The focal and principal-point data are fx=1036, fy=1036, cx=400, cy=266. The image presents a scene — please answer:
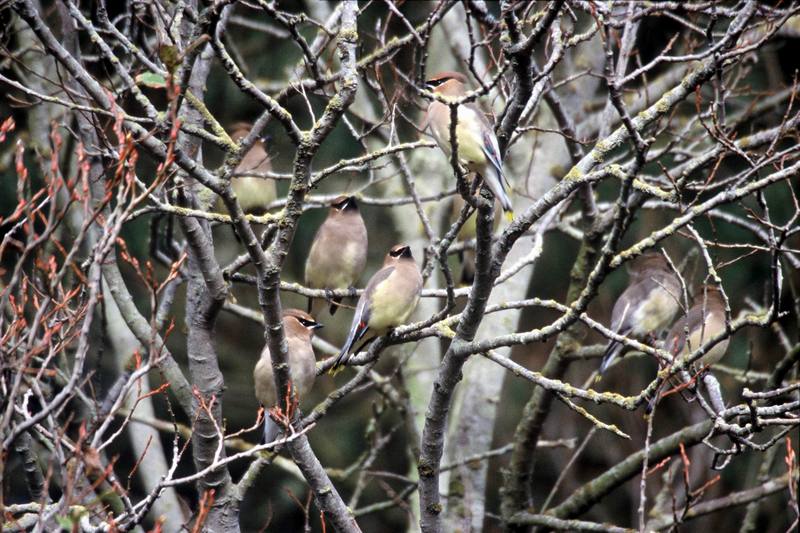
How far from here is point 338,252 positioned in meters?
6.83

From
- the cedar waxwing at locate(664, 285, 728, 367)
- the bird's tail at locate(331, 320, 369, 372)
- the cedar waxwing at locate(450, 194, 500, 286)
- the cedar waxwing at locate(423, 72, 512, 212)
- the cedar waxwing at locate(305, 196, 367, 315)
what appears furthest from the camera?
the cedar waxwing at locate(450, 194, 500, 286)

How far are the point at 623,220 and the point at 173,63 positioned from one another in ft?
4.91

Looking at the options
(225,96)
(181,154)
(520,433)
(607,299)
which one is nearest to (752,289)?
(607,299)

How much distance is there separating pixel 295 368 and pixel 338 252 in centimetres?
153

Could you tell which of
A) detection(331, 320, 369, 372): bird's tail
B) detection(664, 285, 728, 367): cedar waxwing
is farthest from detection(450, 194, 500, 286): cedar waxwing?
detection(331, 320, 369, 372): bird's tail

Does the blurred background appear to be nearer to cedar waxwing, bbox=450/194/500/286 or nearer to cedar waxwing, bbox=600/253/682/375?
cedar waxwing, bbox=450/194/500/286

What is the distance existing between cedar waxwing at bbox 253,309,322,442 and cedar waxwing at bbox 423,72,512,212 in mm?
1455

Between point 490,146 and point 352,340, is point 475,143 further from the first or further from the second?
point 352,340

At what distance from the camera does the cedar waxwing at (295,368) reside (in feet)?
17.5

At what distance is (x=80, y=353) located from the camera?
101 inches

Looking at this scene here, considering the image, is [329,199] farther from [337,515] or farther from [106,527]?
[106,527]

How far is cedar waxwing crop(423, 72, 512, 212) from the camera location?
13.5 feet

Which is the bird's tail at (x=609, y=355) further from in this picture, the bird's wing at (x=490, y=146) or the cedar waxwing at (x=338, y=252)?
the bird's wing at (x=490, y=146)

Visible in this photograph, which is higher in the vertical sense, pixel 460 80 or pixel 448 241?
pixel 460 80
